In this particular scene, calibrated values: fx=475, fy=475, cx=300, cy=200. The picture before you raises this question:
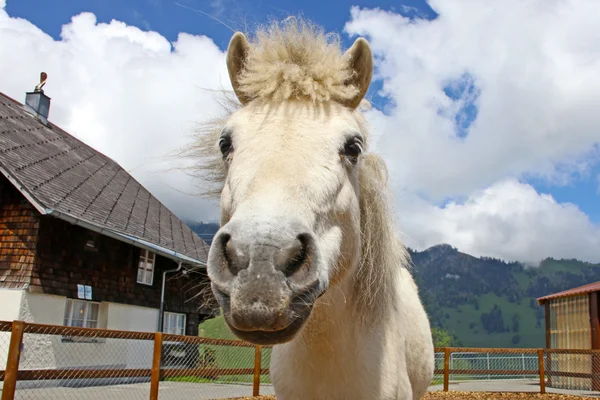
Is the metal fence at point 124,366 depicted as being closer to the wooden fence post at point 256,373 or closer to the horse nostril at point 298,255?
the wooden fence post at point 256,373

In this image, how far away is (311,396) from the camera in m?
2.25

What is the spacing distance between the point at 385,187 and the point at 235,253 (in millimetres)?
1319

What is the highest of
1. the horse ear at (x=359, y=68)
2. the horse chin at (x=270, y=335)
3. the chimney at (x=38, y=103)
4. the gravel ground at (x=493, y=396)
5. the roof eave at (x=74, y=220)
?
the chimney at (x=38, y=103)

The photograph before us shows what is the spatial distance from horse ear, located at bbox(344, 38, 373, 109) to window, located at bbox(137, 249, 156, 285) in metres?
14.1

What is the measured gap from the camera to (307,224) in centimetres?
176

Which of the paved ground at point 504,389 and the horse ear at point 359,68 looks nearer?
the horse ear at point 359,68

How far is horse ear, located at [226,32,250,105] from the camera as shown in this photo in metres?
2.53

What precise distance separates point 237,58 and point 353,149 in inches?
34.8

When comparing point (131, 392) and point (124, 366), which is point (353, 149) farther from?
point (124, 366)

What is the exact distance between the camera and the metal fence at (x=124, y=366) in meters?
7.32

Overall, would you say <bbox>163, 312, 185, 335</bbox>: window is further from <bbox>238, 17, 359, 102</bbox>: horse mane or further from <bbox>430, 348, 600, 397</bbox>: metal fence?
<bbox>238, 17, 359, 102</bbox>: horse mane

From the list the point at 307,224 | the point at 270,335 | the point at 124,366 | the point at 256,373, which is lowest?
the point at 124,366

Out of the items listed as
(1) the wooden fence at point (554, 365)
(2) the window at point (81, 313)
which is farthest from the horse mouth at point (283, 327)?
(1) the wooden fence at point (554, 365)

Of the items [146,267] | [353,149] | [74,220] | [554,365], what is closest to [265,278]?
[353,149]
